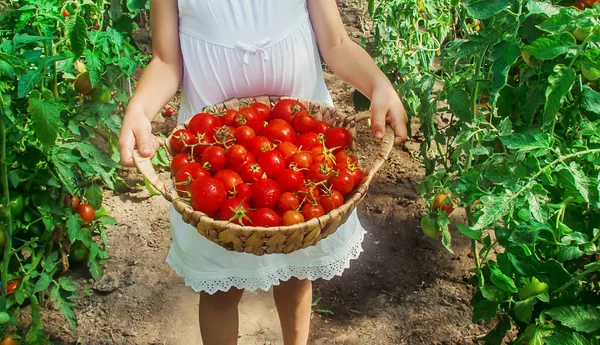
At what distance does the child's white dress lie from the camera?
153 centimetres

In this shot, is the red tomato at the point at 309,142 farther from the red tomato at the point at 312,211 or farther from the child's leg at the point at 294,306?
the child's leg at the point at 294,306

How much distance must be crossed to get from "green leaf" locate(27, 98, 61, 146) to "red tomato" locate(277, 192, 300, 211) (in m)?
0.69

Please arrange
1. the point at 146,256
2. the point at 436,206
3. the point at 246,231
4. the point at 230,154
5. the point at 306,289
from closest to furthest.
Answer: the point at 246,231
the point at 230,154
the point at 306,289
the point at 436,206
the point at 146,256

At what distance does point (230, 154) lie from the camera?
1.42m

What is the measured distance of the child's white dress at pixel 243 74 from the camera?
153 centimetres

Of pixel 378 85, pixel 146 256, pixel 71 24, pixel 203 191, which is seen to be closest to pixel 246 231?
pixel 203 191

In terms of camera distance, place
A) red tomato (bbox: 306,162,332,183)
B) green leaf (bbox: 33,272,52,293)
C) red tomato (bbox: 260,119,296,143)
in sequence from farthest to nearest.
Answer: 1. green leaf (bbox: 33,272,52,293)
2. red tomato (bbox: 260,119,296,143)
3. red tomato (bbox: 306,162,332,183)

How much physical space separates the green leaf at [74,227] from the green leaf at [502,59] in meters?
1.43

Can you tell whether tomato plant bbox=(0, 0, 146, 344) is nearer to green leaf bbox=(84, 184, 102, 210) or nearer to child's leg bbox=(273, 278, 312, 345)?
green leaf bbox=(84, 184, 102, 210)

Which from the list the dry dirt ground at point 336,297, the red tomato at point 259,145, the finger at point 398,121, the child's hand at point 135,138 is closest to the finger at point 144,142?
the child's hand at point 135,138

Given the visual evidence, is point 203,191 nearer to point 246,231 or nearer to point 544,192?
point 246,231

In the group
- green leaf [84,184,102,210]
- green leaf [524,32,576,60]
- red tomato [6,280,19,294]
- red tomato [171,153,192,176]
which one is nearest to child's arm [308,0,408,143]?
green leaf [524,32,576,60]

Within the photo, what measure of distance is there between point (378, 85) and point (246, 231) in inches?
19.8

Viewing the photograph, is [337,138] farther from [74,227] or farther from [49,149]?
[74,227]
